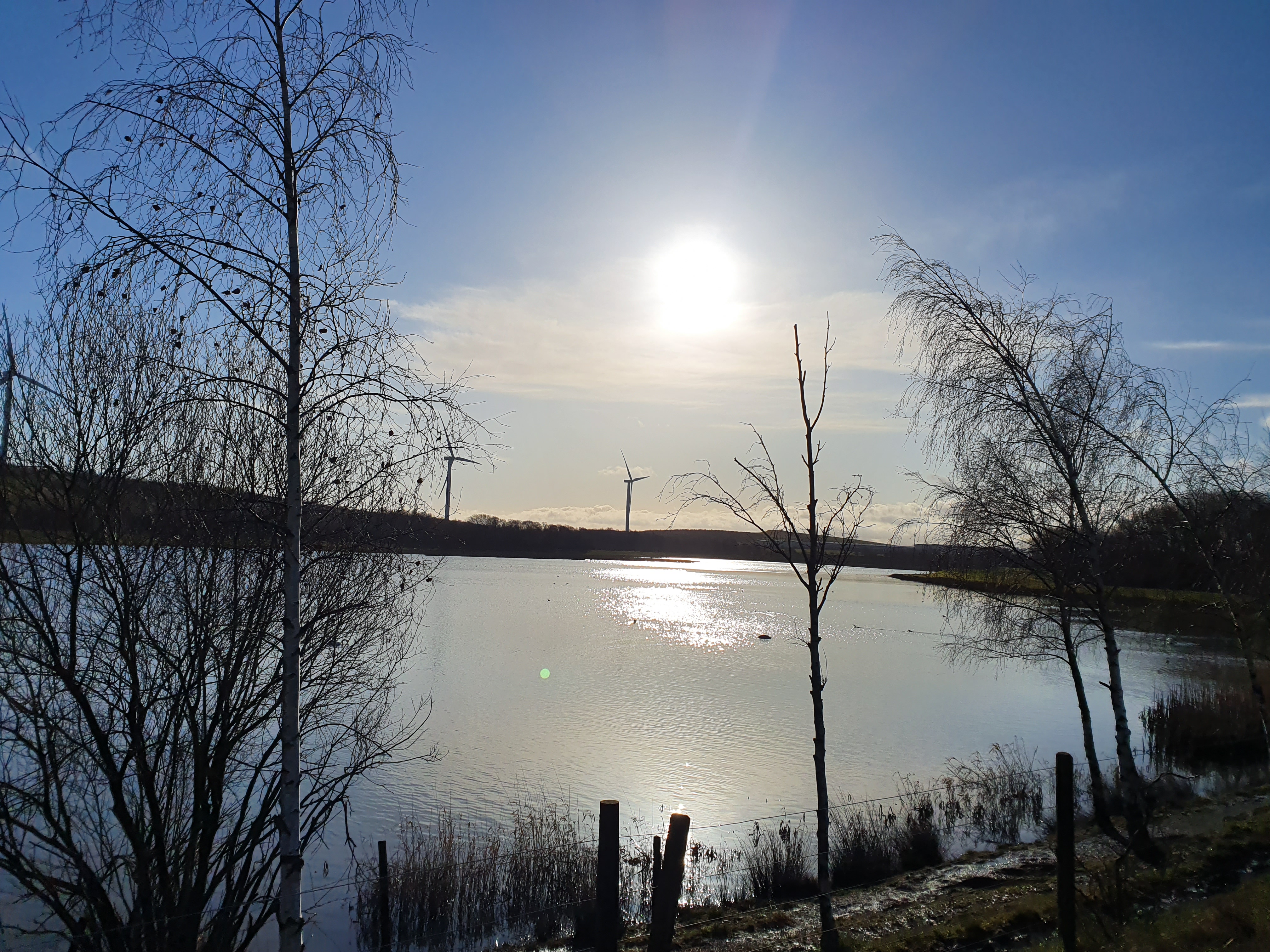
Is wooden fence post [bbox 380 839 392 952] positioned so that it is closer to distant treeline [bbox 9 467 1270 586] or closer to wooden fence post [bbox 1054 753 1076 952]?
distant treeline [bbox 9 467 1270 586]

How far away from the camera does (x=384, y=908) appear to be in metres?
10.9

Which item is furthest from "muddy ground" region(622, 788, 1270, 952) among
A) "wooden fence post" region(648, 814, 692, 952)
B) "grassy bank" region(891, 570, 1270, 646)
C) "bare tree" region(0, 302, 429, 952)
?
"bare tree" region(0, 302, 429, 952)

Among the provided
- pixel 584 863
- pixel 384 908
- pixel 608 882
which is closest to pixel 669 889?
pixel 608 882

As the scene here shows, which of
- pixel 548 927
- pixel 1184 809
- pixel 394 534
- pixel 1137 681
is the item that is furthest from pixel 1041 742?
pixel 394 534

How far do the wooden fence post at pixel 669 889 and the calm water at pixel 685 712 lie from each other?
6.27m

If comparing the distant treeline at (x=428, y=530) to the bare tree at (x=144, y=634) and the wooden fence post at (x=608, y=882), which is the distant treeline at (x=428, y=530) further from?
the wooden fence post at (x=608, y=882)

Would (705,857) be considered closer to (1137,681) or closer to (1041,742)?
(1041,742)

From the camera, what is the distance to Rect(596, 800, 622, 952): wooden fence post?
6676 mm

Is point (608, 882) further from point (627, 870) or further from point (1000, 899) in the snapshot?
point (1000, 899)

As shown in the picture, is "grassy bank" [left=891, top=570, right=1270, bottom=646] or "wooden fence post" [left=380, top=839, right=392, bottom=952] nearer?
"wooden fence post" [left=380, top=839, right=392, bottom=952]

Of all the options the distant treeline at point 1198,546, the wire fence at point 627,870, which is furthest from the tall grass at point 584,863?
the distant treeline at point 1198,546

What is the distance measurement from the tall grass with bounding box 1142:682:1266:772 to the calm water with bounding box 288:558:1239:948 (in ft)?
5.08

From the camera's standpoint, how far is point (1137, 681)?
99.8 feet

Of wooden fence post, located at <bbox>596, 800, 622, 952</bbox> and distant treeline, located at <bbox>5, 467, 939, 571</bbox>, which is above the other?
distant treeline, located at <bbox>5, 467, 939, 571</bbox>
